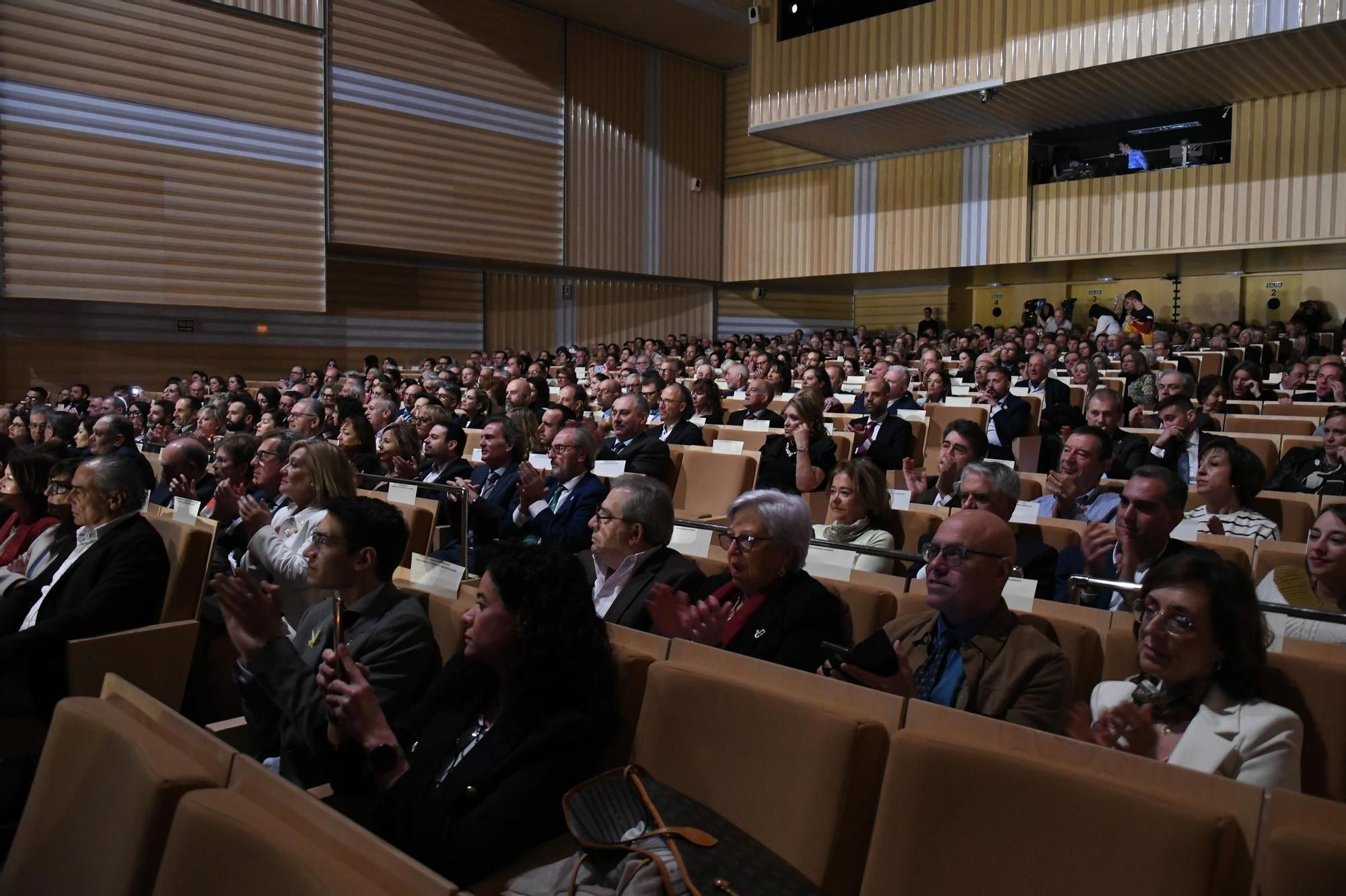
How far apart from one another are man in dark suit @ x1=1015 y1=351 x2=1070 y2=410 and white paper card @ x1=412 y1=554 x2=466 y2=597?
4428mm

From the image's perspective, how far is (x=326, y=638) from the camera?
7.17 ft

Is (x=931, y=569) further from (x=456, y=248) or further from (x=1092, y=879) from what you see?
(x=456, y=248)

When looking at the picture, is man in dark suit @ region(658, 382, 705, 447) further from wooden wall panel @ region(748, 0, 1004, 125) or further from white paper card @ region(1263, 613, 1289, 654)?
wooden wall panel @ region(748, 0, 1004, 125)

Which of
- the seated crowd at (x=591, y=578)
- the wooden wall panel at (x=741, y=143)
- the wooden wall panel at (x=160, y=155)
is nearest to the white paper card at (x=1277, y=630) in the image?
the seated crowd at (x=591, y=578)

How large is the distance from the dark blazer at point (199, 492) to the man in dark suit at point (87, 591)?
3.99ft

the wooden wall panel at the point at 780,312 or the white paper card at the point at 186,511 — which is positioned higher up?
the wooden wall panel at the point at 780,312

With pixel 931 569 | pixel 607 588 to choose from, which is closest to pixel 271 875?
pixel 931 569

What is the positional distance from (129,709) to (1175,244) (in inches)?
447

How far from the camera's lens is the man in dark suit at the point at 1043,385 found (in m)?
6.23

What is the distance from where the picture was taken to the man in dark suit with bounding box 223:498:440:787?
1923mm

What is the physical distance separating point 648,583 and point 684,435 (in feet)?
9.33

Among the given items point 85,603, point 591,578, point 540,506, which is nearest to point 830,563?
point 591,578

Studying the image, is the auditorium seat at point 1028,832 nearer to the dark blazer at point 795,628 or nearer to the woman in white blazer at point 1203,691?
the woman in white blazer at point 1203,691

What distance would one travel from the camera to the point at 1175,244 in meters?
10.6
